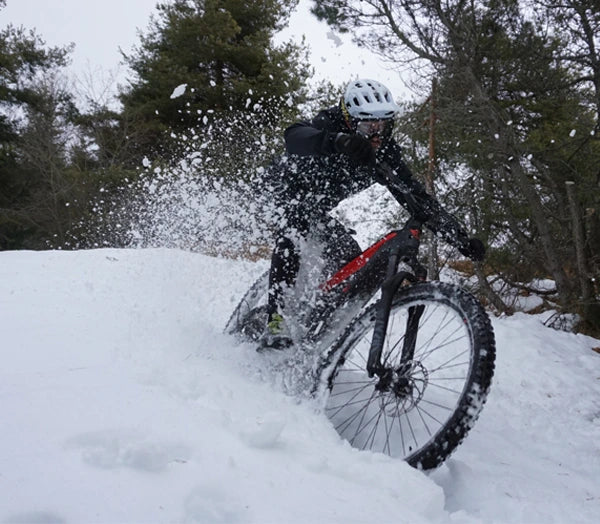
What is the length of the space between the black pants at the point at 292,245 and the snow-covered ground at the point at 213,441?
493 mm

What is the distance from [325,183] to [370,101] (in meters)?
0.65

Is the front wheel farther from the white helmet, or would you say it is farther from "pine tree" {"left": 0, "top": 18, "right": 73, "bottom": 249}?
"pine tree" {"left": 0, "top": 18, "right": 73, "bottom": 249}

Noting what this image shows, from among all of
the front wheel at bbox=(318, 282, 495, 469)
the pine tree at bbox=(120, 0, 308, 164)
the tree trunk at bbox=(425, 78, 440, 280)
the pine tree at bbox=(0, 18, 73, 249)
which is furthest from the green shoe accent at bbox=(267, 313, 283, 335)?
the pine tree at bbox=(0, 18, 73, 249)

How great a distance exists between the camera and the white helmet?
2.91 meters

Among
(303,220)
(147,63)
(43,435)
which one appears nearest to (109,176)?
(147,63)

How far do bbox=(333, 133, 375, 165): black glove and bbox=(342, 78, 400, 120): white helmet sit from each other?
0.51 meters

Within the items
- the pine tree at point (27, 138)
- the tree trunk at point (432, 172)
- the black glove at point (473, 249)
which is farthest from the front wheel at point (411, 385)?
the pine tree at point (27, 138)

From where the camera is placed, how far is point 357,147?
2482 millimetres

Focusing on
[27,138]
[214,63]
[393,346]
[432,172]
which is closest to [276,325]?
[393,346]

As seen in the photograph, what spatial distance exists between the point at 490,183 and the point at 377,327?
6413 mm

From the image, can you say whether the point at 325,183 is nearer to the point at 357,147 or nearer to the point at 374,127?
the point at 374,127

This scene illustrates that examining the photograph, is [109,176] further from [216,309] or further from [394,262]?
[394,262]

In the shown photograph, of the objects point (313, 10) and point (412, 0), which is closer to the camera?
point (412, 0)

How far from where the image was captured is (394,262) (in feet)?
8.92
